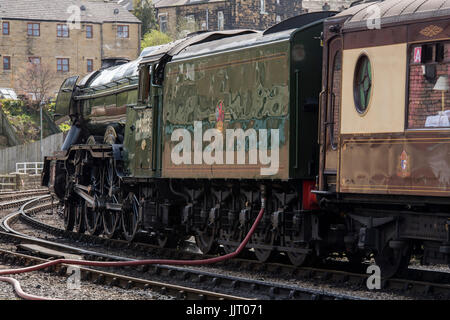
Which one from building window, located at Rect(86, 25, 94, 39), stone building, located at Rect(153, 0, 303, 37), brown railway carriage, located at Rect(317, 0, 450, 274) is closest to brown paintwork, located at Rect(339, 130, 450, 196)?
brown railway carriage, located at Rect(317, 0, 450, 274)

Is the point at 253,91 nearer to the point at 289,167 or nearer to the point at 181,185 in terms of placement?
the point at 289,167

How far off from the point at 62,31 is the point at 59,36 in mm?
532

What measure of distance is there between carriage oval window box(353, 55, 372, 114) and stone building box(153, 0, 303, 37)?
6922cm

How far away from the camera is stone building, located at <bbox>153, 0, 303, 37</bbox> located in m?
80.4

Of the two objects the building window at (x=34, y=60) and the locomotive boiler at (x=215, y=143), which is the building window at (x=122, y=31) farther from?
the locomotive boiler at (x=215, y=143)

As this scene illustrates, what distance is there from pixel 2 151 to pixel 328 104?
4524 cm

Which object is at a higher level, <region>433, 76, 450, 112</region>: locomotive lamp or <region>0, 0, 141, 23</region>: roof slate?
<region>0, 0, 141, 23</region>: roof slate

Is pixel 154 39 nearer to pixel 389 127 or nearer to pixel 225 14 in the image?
pixel 225 14

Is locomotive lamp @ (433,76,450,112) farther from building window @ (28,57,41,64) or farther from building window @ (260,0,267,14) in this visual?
building window @ (260,0,267,14)

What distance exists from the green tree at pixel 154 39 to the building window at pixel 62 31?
723 cm

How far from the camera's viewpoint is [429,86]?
32.4ft

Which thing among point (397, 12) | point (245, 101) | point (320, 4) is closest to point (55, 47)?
point (320, 4)

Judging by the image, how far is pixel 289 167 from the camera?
12375mm
